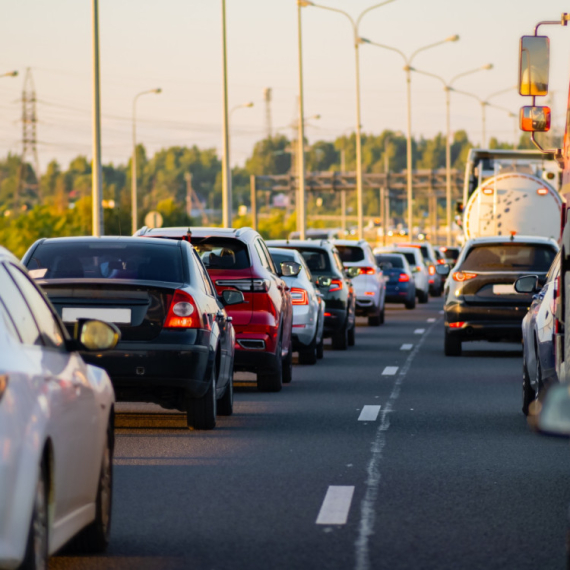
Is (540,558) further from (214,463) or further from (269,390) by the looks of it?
(269,390)

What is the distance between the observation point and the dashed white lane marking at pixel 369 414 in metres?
13.0

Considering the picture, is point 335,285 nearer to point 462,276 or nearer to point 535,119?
point 462,276

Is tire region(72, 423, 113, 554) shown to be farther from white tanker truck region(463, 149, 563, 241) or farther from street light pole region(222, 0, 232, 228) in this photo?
street light pole region(222, 0, 232, 228)

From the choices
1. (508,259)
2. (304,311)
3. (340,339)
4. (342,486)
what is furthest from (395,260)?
(342,486)

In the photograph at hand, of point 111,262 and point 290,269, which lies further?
point 290,269

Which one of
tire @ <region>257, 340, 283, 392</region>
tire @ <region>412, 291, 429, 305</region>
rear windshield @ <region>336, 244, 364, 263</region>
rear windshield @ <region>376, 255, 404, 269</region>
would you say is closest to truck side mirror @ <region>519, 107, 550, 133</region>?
tire @ <region>257, 340, 283, 392</region>

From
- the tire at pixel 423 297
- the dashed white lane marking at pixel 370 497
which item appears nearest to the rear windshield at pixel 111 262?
the dashed white lane marking at pixel 370 497

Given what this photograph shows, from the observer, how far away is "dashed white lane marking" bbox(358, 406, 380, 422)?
1301 cm

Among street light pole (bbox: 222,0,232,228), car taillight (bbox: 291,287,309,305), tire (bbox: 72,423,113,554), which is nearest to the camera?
tire (bbox: 72,423,113,554)

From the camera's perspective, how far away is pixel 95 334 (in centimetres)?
669

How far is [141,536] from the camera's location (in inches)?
296

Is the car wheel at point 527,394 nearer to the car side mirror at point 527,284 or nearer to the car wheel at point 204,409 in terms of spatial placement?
the car side mirror at point 527,284

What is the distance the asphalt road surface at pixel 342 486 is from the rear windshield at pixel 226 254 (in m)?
1.30

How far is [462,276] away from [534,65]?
863cm
